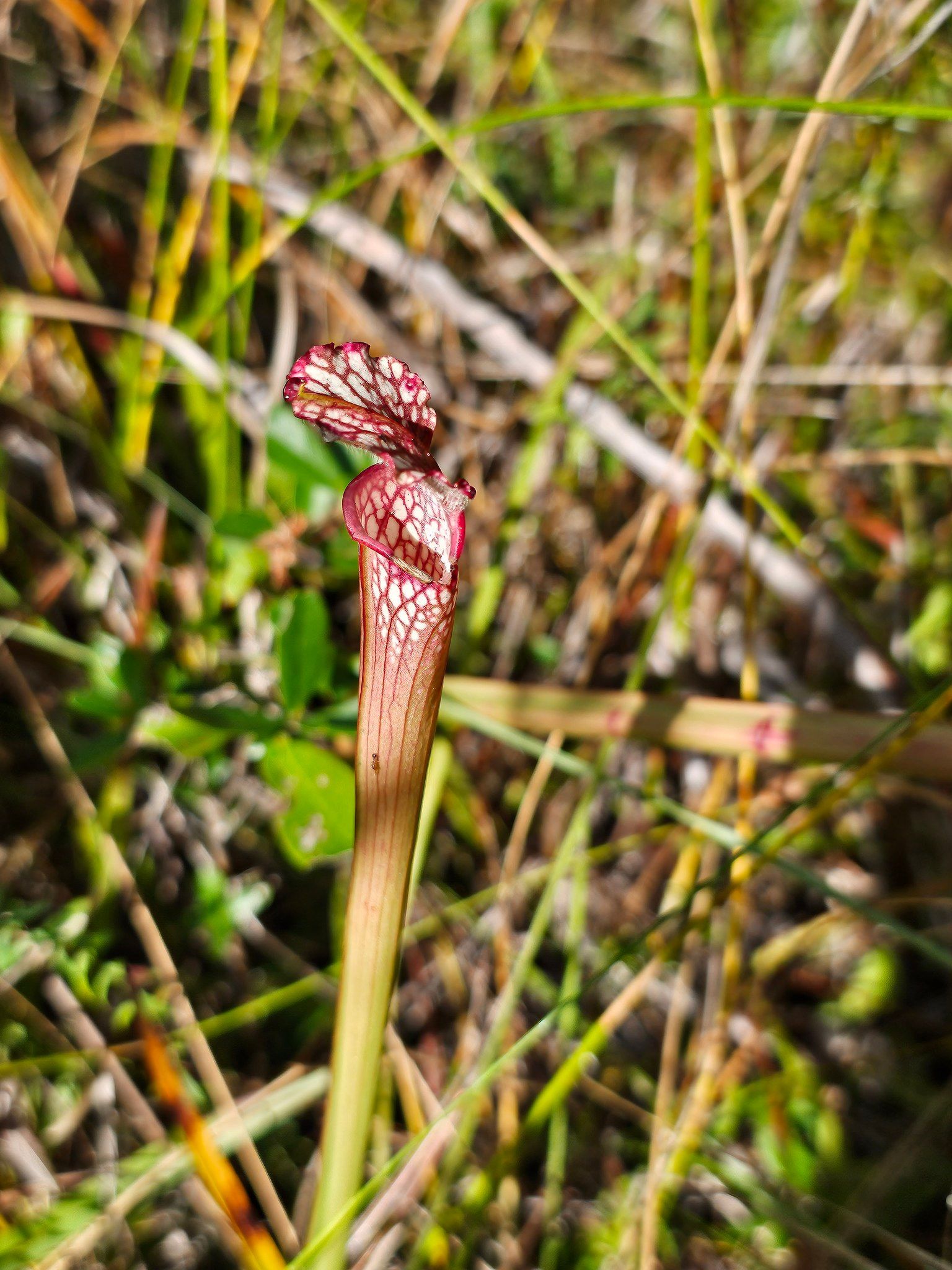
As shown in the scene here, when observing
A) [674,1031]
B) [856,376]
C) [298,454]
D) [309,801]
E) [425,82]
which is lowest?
[674,1031]

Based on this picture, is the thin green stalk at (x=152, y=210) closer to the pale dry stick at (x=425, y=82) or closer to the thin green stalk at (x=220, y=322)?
the thin green stalk at (x=220, y=322)

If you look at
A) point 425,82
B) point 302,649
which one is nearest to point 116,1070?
point 302,649

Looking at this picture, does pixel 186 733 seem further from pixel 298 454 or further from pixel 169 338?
pixel 169 338

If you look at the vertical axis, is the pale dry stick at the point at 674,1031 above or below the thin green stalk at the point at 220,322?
below

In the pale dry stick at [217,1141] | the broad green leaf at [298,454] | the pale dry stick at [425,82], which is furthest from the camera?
the pale dry stick at [425,82]

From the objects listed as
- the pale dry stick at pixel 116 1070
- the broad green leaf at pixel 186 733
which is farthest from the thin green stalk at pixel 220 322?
the pale dry stick at pixel 116 1070

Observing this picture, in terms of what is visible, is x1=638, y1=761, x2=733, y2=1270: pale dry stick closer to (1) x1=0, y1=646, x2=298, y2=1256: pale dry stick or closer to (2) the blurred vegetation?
(2) the blurred vegetation
